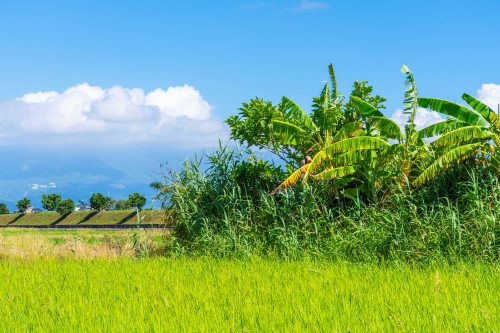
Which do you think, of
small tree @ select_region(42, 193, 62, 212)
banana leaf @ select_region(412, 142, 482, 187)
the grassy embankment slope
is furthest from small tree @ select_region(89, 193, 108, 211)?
banana leaf @ select_region(412, 142, 482, 187)

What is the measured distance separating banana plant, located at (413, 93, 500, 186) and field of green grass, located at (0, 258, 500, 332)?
3.00 m

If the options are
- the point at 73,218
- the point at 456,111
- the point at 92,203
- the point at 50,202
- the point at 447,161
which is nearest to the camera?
the point at 447,161

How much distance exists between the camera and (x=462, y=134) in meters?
10.9

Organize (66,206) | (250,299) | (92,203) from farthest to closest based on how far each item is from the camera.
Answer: (92,203) → (66,206) → (250,299)

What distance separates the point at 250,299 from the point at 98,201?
7042cm

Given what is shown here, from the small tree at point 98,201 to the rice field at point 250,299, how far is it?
65.8 metres

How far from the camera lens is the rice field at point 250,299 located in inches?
190

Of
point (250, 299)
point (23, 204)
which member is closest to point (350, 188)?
point (250, 299)

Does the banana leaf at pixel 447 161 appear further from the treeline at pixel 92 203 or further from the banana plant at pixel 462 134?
the treeline at pixel 92 203

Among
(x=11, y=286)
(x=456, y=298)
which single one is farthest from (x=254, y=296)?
(x=11, y=286)

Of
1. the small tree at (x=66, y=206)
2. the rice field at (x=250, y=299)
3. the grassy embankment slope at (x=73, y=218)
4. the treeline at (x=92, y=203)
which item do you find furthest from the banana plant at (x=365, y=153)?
the small tree at (x=66, y=206)

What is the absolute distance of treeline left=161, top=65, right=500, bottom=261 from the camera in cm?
982

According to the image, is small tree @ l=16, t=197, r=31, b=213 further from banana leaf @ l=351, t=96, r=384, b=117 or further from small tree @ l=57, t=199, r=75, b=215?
banana leaf @ l=351, t=96, r=384, b=117

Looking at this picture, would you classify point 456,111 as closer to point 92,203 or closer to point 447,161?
point 447,161
